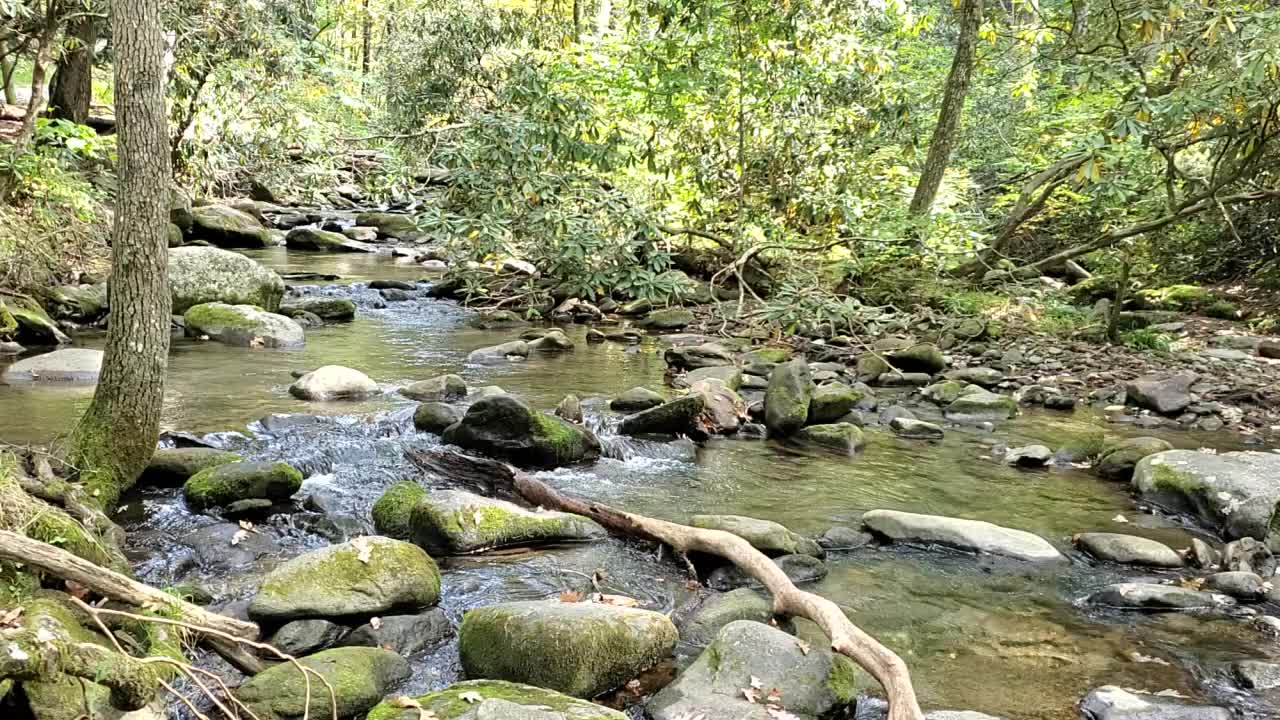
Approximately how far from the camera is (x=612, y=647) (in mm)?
3818

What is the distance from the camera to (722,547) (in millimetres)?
4949

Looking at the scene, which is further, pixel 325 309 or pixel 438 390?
pixel 325 309

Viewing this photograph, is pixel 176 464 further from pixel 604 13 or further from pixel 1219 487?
pixel 604 13

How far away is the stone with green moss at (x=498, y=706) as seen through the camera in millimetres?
3113

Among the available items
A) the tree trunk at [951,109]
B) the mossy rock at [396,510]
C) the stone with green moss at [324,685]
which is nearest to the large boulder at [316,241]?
the tree trunk at [951,109]

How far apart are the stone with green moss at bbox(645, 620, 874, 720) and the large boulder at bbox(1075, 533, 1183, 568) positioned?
7.69 ft

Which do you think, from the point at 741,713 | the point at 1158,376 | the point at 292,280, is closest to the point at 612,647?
the point at 741,713

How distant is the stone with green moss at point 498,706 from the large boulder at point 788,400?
4999mm

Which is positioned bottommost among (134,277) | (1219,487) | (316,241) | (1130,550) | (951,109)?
(1130,550)

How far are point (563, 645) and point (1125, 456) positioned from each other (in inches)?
208

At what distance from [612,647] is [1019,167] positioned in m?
13.8

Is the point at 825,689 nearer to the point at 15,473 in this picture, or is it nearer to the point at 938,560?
the point at 938,560

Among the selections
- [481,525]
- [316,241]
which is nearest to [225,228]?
[316,241]

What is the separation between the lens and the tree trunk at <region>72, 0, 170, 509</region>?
4.51 m
